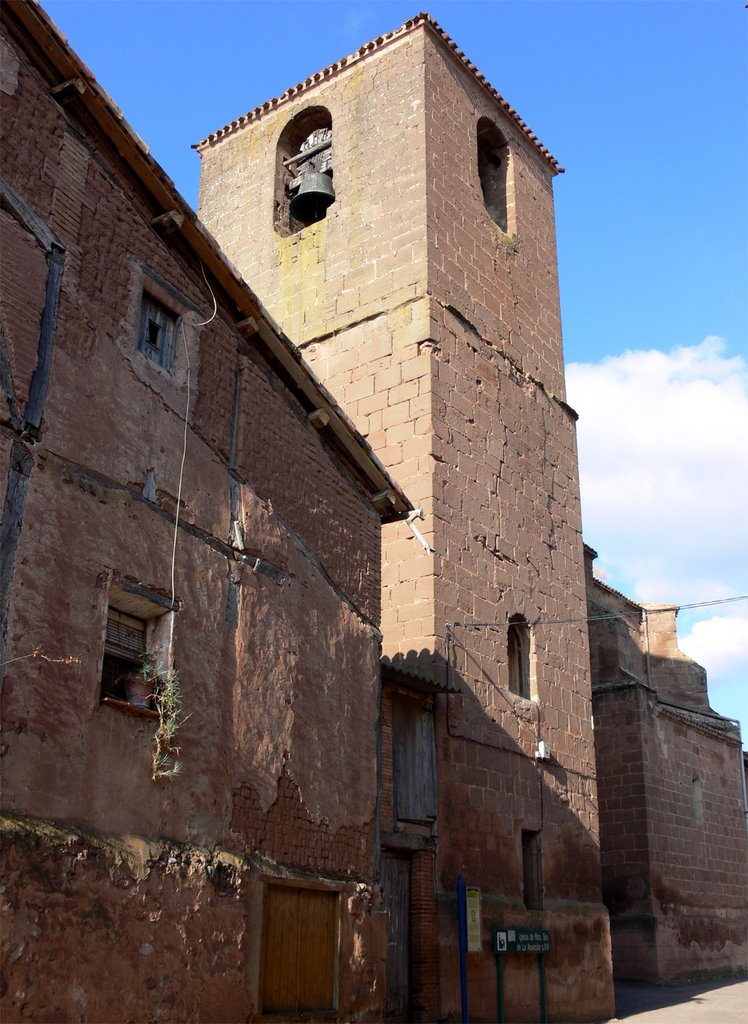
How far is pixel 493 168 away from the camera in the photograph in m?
17.3

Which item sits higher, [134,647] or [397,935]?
[134,647]

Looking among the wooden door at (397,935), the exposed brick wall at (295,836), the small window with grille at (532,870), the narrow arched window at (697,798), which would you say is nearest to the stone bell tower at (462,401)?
the small window with grille at (532,870)

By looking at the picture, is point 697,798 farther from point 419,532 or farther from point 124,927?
point 124,927

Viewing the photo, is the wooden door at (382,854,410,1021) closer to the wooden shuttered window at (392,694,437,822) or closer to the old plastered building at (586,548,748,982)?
the wooden shuttered window at (392,694,437,822)

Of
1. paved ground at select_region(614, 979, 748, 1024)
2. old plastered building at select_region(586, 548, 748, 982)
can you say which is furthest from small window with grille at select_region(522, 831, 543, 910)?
old plastered building at select_region(586, 548, 748, 982)

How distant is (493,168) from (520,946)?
11.8m

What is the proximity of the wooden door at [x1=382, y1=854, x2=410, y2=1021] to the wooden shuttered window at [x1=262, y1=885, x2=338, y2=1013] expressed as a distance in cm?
210

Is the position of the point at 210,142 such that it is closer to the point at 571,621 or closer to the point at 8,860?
the point at 571,621

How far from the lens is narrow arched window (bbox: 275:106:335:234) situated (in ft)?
51.8

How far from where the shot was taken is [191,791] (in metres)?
7.18

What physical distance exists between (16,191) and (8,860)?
13.8 ft

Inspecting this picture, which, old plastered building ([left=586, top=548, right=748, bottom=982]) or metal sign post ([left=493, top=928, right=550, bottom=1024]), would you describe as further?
old plastered building ([left=586, top=548, right=748, bottom=982])

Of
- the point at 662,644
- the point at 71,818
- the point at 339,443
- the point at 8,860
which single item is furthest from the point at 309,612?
the point at 662,644

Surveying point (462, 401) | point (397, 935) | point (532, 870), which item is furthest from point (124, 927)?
point (462, 401)
